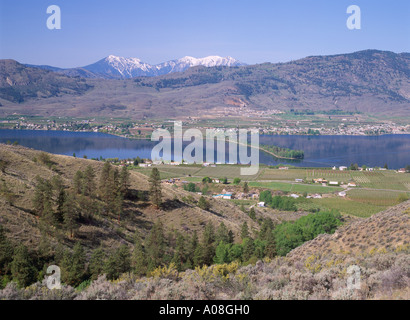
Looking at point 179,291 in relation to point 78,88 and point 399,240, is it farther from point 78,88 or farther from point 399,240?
point 78,88

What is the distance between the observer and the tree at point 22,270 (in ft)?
23.0

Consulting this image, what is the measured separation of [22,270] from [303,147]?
6230 centimetres

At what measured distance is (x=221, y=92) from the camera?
514ft

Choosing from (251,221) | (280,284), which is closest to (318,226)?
(251,221)

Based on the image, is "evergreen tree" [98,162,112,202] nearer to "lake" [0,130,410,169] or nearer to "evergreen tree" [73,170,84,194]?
"evergreen tree" [73,170,84,194]

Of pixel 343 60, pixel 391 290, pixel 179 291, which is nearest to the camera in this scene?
pixel 391 290

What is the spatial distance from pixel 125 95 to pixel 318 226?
145745 mm

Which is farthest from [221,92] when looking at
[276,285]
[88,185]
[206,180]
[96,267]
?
[276,285]

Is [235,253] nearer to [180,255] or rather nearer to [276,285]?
[180,255]

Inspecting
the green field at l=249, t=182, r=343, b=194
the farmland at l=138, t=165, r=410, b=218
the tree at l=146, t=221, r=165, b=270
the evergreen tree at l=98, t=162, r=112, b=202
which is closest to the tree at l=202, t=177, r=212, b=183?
the farmland at l=138, t=165, r=410, b=218

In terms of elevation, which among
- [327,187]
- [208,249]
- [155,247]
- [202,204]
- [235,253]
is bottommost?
[327,187]

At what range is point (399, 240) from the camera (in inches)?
304

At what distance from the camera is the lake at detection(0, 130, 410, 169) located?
51469mm

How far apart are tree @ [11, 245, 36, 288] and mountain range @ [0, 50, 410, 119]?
346 ft
